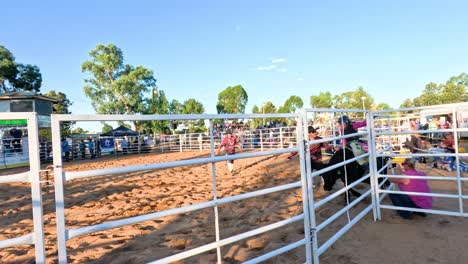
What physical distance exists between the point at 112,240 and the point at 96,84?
37.3 m

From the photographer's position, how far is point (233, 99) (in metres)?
64.3

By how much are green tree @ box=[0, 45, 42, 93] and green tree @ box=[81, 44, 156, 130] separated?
5.72 meters

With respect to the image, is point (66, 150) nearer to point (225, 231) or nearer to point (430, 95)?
point (225, 231)

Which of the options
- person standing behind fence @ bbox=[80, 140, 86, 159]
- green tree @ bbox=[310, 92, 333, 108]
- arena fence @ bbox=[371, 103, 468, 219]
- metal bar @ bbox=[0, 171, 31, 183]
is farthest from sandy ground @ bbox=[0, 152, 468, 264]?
green tree @ bbox=[310, 92, 333, 108]

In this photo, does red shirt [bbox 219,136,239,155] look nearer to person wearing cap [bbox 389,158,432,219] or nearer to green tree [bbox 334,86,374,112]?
person wearing cap [bbox 389,158,432,219]

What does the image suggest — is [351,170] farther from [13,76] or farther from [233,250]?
[13,76]

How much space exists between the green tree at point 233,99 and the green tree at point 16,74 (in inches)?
1392

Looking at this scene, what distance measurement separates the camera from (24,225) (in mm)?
4734

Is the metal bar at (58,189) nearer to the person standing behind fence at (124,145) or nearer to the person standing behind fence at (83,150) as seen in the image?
the person standing behind fence at (83,150)

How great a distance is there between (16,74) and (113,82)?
9412 mm

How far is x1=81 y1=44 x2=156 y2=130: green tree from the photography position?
36000 millimetres

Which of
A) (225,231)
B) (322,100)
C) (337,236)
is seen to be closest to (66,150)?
(225,231)

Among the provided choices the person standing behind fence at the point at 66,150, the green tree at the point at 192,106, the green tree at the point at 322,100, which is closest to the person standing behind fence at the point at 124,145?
the person standing behind fence at the point at 66,150

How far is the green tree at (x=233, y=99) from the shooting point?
63.1 meters
